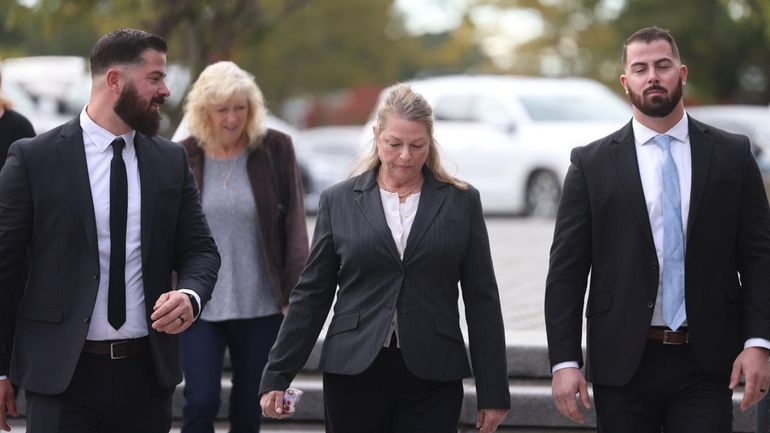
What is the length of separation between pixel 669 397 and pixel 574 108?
543 inches

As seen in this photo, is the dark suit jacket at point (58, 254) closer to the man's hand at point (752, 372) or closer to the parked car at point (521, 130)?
the man's hand at point (752, 372)

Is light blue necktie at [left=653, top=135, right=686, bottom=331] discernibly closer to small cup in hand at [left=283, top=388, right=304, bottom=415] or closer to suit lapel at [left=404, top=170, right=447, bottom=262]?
suit lapel at [left=404, top=170, right=447, bottom=262]

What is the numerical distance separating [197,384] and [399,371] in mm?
1807

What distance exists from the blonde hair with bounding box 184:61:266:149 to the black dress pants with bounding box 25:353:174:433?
77.3 inches

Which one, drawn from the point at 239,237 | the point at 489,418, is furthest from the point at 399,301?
the point at 239,237

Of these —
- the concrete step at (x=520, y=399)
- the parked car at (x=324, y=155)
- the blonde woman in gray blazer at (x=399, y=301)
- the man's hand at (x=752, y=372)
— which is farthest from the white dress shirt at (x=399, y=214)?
the parked car at (x=324, y=155)

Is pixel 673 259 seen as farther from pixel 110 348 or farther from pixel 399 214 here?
pixel 110 348

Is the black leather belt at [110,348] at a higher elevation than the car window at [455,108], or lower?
lower

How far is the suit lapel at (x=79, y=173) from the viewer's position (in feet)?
16.2

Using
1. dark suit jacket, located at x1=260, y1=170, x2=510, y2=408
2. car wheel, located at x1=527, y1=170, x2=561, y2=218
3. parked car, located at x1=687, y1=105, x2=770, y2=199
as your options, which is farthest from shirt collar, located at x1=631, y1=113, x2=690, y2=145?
parked car, located at x1=687, y1=105, x2=770, y2=199

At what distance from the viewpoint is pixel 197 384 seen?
21.8ft

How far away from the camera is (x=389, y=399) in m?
Answer: 5.13

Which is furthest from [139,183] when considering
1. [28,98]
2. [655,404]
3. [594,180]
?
[28,98]

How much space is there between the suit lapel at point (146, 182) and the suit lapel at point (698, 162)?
6.19ft
